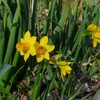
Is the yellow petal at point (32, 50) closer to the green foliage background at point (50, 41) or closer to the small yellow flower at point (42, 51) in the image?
the small yellow flower at point (42, 51)

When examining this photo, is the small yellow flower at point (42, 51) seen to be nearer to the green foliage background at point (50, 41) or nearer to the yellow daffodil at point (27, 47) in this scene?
the yellow daffodil at point (27, 47)

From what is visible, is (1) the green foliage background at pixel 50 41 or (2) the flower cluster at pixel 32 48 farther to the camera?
(1) the green foliage background at pixel 50 41

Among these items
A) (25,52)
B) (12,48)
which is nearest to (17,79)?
(12,48)

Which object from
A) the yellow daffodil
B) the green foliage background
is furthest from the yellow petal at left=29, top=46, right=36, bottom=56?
the green foliage background

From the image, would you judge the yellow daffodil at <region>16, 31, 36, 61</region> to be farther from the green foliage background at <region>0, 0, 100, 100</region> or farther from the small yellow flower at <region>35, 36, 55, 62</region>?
the green foliage background at <region>0, 0, 100, 100</region>

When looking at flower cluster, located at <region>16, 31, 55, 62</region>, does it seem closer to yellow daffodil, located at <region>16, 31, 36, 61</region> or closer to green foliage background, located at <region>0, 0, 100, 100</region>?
yellow daffodil, located at <region>16, 31, 36, 61</region>

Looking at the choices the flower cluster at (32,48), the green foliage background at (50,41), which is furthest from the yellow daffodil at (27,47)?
the green foliage background at (50,41)

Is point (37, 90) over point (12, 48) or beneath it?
beneath

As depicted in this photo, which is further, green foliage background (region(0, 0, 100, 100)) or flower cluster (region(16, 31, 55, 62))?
green foliage background (region(0, 0, 100, 100))

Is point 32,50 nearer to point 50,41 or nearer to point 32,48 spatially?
point 32,48

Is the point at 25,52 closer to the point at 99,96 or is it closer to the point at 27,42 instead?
the point at 27,42

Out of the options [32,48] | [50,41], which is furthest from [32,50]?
[50,41]
